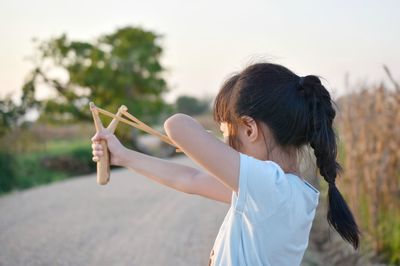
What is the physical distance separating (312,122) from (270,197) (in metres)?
0.32

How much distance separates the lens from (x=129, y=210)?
8195 millimetres

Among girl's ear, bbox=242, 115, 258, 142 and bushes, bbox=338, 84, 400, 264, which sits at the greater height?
girl's ear, bbox=242, 115, 258, 142

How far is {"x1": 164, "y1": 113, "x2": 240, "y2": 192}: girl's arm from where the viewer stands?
62.5 inches

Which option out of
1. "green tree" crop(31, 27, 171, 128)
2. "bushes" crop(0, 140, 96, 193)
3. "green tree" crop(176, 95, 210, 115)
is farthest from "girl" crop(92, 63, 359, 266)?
"green tree" crop(176, 95, 210, 115)

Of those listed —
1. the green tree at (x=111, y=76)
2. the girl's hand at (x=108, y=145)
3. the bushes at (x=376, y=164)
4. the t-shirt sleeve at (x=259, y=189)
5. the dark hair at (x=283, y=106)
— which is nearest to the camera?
the t-shirt sleeve at (x=259, y=189)

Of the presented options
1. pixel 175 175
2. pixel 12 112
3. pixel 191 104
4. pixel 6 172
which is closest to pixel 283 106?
pixel 175 175

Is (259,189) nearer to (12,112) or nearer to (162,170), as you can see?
(162,170)

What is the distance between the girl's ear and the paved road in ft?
11.9

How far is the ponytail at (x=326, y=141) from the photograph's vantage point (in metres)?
1.78

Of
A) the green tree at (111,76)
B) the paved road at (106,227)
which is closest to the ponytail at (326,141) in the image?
the paved road at (106,227)

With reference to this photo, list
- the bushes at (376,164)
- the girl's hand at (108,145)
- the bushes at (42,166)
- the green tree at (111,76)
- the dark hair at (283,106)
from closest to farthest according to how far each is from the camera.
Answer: the dark hair at (283,106)
the girl's hand at (108,145)
the bushes at (376,164)
the bushes at (42,166)
the green tree at (111,76)

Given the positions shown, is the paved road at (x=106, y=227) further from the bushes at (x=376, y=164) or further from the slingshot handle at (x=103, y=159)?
the slingshot handle at (x=103, y=159)

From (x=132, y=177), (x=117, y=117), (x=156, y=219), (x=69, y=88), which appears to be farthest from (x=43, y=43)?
(x=117, y=117)

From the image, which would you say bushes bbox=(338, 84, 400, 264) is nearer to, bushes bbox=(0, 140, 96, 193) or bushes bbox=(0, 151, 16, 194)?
bushes bbox=(0, 140, 96, 193)
